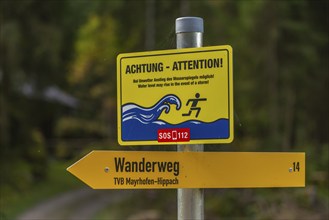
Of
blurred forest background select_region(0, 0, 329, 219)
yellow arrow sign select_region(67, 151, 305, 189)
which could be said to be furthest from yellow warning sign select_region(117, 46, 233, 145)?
blurred forest background select_region(0, 0, 329, 219)

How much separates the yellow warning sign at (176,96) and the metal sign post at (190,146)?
2.9 inches

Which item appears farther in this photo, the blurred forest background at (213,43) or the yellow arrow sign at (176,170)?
the blurred forest background at (213,43)

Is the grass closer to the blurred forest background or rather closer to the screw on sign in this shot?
the blurred forest background

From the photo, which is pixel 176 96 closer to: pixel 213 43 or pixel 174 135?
pixel 174 135

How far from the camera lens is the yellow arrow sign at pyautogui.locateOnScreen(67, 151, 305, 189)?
3.82 metres

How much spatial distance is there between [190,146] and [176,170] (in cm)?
15

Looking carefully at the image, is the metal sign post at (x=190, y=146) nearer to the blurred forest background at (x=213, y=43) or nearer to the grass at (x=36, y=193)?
the blurred forest background at (x=213, y=43)

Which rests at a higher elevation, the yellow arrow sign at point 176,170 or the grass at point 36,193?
the yellow arrow sign at point 176,170

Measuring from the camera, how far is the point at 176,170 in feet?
12.6

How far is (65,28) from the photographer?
1870 cm

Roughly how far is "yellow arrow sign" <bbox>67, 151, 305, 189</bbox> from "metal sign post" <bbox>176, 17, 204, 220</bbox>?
0.07m

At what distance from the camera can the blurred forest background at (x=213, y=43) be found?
15.1 meters

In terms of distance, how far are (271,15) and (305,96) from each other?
3.80 metres

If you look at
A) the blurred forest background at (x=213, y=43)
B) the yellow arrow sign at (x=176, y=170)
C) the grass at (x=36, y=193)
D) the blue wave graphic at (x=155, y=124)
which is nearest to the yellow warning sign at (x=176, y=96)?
the blue wave graphic at (x=155, y=124)
